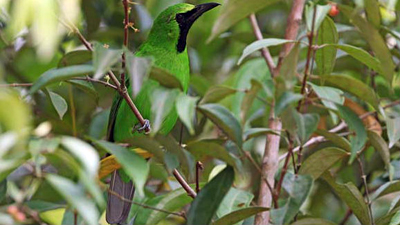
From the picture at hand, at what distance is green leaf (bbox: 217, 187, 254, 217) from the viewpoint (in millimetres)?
2793

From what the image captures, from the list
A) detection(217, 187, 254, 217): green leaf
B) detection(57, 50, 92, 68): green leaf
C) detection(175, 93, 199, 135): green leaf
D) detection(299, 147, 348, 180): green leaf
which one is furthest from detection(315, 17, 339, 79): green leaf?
detection(175, 93, 199, 135): green leaf

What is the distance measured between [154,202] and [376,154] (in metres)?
1.58

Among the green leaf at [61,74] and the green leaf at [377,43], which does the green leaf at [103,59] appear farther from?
the green leaf at [377,43]

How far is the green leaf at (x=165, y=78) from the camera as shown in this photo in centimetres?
198

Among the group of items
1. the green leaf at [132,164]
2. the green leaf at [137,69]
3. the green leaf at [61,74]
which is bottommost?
the green leaf at [132,164]

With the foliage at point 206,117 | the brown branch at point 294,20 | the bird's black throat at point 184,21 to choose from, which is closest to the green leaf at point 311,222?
the foliage at point 206,117

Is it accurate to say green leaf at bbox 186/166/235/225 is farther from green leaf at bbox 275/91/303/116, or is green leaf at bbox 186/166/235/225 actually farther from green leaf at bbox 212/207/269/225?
green leaf at bbox 275/91/303/116

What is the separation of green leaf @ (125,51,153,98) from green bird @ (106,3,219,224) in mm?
1684

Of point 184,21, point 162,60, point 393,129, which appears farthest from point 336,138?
point 184,21

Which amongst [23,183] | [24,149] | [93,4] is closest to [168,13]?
[93,4]

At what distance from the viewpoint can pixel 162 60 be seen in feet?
12.6

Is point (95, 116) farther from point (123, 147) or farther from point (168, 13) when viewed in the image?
point (123, 147)

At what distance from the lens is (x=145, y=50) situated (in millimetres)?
3893

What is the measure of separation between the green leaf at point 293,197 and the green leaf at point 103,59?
2.11 feet
